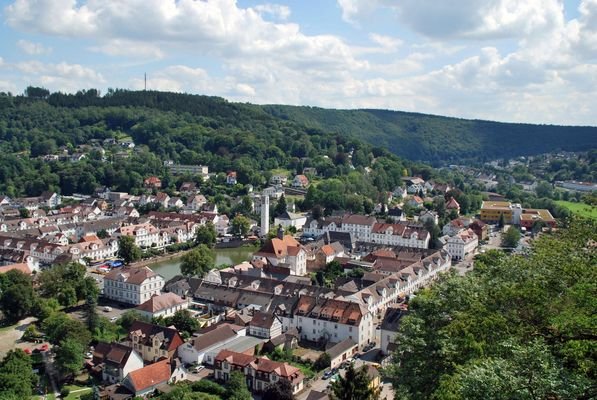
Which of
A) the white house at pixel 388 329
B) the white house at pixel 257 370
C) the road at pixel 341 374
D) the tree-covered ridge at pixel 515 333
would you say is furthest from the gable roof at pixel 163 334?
the tree-covered ridge at pixel 515 333

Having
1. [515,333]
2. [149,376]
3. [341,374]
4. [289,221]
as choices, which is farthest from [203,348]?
[289,221]

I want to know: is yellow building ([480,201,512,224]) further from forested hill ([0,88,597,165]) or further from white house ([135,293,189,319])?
forested hill ([0,88,597,165])

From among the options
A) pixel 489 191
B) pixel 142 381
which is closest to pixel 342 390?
pixel 142 381

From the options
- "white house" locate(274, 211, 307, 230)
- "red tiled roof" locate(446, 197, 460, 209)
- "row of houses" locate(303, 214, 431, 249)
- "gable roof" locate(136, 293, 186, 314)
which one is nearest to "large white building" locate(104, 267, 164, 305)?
"gable roof" locate(136, 293, 186, 314)

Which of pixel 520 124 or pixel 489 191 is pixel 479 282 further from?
pixel 520 124

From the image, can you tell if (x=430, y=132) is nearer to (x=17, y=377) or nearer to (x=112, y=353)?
(x=112, y=353)

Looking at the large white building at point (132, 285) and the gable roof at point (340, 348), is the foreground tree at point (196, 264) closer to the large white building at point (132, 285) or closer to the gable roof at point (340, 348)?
the large white building at point (132, 285)
